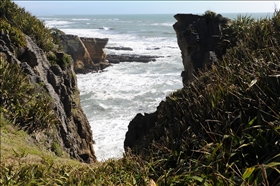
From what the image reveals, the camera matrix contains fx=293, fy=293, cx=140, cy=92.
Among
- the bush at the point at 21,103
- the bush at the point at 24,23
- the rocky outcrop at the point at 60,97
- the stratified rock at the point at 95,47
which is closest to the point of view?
the bush at the point at 21,103

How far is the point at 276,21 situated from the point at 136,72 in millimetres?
29042

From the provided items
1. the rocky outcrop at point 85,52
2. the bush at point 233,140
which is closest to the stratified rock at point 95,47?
the rocky outcrop at point 85,52

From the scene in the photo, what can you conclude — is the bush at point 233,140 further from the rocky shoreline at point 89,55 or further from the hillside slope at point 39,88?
the rocky shoreline at point 89,55

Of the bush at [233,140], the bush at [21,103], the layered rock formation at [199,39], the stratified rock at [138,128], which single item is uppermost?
the layered rock formation at [199,39]

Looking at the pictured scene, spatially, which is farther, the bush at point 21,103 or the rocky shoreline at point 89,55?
the rocky shoreline at point 89,55

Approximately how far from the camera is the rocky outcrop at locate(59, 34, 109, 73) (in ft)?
118

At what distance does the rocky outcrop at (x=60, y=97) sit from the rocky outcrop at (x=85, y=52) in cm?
1975

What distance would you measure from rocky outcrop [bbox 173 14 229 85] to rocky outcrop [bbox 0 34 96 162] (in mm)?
6167

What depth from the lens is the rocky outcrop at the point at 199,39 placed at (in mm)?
14531

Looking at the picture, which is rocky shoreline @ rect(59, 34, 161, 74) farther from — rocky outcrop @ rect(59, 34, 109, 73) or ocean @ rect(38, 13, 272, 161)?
ocean @ rect(38, 13, 272, 161)

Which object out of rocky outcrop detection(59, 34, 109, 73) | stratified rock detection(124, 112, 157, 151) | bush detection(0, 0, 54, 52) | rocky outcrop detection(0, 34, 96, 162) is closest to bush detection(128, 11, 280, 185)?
stratified rock detection(124, 112, 157, 151)

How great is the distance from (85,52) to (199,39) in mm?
24380

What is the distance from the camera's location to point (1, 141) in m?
8.05

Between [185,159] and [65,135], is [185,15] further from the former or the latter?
[185,159]
